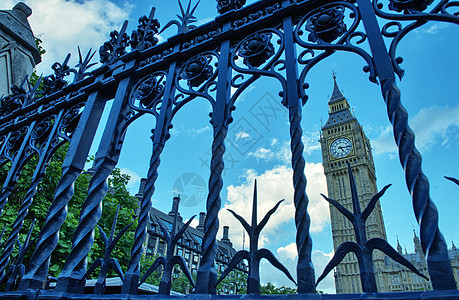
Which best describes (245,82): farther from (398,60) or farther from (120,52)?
(120,52)

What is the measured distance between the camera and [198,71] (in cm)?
259

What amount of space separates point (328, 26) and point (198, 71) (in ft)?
3.56

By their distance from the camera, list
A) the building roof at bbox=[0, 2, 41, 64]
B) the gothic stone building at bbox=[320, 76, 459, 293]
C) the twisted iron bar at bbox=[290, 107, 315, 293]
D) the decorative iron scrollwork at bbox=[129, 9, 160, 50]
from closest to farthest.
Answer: the twisted iron bar at bbox=[290, 107, 315, 293] < the decorative iron scrollwork at bbox=[129, 9, 160, 50] < the building roof at bbox=[0, 2, 41, 64] < the gothic stone building at bbox=[320, 76, 459, 293]

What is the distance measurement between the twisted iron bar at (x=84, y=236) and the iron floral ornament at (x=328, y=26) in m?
1.91

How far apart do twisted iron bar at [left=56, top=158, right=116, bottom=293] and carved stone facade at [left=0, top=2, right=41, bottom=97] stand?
4.28m

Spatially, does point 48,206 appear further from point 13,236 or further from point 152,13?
point 152,13

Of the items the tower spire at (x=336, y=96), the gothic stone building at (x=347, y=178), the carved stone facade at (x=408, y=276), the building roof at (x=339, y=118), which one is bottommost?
the carved stone facade at (x=408, y=276)

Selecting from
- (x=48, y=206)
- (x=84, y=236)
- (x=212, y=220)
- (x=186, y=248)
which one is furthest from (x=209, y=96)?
(x=186, y=248)

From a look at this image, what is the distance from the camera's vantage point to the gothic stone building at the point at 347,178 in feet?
155

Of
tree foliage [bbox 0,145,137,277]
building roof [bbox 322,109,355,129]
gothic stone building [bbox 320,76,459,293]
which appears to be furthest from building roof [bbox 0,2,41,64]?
building roof [bbox 322,109,355,129]

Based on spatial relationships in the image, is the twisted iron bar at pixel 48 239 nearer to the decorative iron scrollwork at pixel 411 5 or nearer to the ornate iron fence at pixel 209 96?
the ornate iron fence at pixel 209 96

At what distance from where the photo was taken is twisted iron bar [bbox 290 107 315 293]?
1426 millimetres

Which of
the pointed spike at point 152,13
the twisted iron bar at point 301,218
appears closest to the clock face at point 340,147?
the pointed spike at point 152,13

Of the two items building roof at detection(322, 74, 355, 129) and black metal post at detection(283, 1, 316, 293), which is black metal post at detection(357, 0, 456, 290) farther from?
building roof at detection(322, 74, 355, 129)
